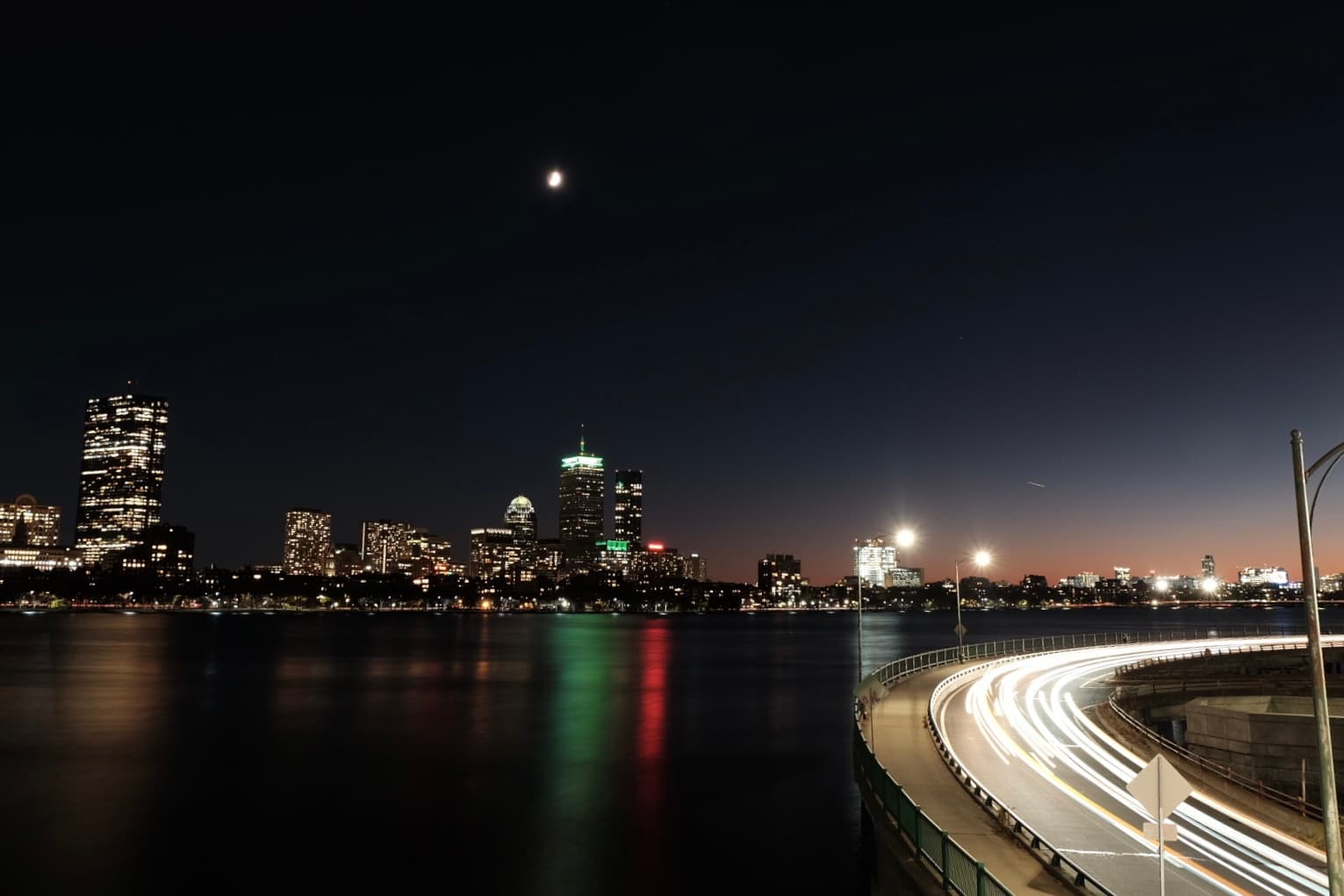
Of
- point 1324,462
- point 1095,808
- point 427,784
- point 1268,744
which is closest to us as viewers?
point 1324,462

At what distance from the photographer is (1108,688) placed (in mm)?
51156

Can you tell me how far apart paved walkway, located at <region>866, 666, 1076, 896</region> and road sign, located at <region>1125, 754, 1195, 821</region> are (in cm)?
364

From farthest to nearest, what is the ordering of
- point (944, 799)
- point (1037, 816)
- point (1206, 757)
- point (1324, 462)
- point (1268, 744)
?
point (1206, 757) → point (1268, 744) → point (944, 799) → point (1037, 816) → point (1324, 462)

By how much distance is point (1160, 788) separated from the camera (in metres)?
13.5

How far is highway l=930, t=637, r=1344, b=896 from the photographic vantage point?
59.9ft

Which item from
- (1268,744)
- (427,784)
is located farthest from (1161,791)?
(427,784)

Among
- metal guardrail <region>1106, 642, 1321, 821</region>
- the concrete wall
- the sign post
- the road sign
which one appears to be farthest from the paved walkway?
the concrete wall

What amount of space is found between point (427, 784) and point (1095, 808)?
1238 inches

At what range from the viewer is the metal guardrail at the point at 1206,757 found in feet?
81.8

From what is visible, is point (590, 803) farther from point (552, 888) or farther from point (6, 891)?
point (6, 891)

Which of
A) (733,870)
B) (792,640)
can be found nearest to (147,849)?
(733,870)

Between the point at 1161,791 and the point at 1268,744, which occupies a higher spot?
the point at 1161,791

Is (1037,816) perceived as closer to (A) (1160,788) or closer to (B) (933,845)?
(B) (933,845)

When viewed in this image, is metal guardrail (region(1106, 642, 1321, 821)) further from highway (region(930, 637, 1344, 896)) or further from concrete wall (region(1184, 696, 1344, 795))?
highway (region(930, 637, 1344, 896))
